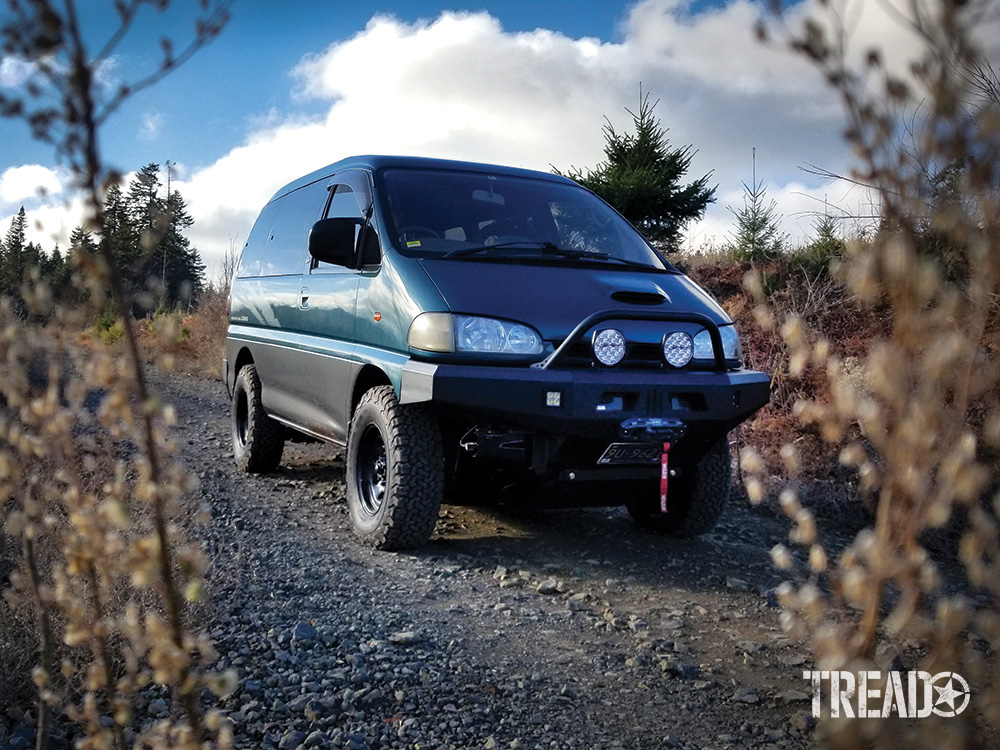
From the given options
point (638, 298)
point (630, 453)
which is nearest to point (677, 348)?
point (638, 298)

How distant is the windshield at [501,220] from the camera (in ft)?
14.9

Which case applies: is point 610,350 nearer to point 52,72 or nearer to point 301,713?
point 301,713

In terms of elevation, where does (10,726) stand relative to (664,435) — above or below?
below

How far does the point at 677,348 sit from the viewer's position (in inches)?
162

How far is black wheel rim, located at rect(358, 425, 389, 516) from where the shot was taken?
4.51 m

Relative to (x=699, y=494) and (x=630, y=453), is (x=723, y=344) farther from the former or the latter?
(x=699, y=494)

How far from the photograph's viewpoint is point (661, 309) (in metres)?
4.20

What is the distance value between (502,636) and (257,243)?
13.8 feet

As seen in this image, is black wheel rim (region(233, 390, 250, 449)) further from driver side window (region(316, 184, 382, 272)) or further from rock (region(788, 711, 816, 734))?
rock (region(788, 711, 816, 734))

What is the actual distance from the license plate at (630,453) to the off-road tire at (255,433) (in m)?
2.96

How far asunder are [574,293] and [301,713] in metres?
2.22

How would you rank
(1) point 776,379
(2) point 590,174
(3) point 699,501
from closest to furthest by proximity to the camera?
(3) point 699,501 → (1) point 776,379 → (2) point 590,174

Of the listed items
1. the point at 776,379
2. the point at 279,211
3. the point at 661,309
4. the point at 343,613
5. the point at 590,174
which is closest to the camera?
the point at 343,613

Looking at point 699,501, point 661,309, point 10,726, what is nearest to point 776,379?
point 699,501
